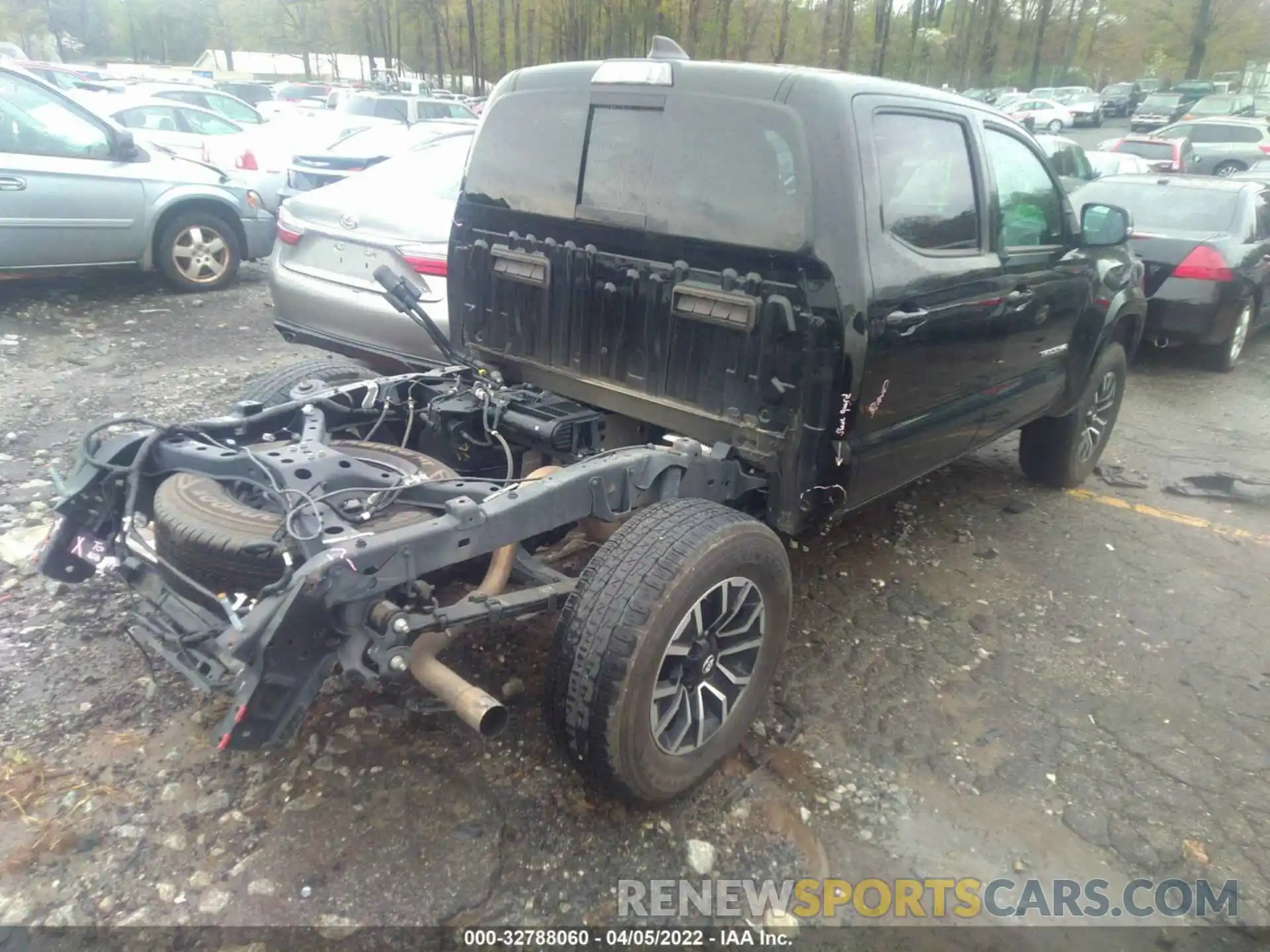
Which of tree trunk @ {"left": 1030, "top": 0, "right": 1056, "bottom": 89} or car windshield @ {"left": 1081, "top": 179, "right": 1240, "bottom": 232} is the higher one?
tree trunk @ {"left": 1030, "top": 0, "right": 1056, "bottom": 89}

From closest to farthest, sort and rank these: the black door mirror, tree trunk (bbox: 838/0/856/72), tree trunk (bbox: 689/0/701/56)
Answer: the black door mirror, tree trunk (bbox: 689/0/701/56), tree trunk (bbox: 838/0/856/72)

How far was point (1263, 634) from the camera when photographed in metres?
3.96

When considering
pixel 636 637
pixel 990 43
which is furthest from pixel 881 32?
pixel 636 637

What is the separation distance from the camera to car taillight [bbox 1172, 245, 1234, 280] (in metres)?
7.64

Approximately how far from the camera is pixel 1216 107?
30.0 metres

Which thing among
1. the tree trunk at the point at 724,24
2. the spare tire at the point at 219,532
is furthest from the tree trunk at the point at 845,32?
the spare tire at the point at 219,532

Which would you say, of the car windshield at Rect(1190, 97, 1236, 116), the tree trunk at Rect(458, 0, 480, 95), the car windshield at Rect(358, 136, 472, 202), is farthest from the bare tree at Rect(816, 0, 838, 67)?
the car windshield at Rect(358, 136, 472, 202)

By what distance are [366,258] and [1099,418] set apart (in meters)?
4.41

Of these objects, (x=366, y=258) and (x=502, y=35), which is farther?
(x=502, y=35)

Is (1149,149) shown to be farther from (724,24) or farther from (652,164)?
(724,24)

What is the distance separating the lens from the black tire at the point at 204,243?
26.6ft

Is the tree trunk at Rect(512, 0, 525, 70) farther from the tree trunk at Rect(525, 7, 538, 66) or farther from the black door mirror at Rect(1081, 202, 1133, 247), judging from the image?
the black door mirror at Rect(1081, 202, 1133, 247)

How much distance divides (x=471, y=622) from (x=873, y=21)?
49751mm

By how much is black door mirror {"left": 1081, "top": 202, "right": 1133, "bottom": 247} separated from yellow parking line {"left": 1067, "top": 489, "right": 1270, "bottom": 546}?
161cm
